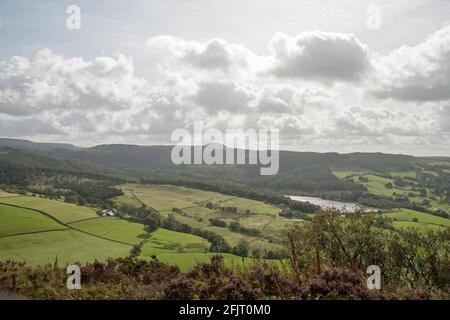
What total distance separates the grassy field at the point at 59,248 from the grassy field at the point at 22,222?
3.77m

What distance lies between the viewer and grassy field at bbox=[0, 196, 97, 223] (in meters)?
98.8

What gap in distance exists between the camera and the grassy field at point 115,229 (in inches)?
3383

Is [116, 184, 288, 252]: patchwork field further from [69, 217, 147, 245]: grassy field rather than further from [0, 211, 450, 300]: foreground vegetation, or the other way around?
[0, 211, 450, 300]: foreground vegetation

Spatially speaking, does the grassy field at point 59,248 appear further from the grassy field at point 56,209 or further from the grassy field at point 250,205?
the grassy field at point 250,205

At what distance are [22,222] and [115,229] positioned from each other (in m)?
20.3

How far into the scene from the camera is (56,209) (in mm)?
107125

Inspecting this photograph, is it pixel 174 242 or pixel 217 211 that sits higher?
pixel 174 242

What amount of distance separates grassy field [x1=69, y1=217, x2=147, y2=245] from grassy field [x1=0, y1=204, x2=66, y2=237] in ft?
21.3

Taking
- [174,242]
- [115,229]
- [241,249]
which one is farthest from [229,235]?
[115,229]

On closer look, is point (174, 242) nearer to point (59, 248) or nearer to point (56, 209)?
point (59, 248)

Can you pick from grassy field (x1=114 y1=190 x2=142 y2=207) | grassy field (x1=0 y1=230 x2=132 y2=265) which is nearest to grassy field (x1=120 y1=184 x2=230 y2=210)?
grassy field (x1=114 y1=190 x2=142 y2=207)

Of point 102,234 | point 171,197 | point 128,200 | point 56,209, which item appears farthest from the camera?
point 171,197
